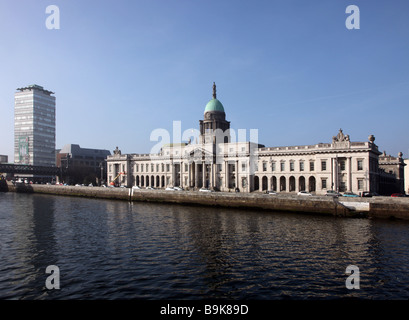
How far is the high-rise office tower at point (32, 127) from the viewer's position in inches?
7067

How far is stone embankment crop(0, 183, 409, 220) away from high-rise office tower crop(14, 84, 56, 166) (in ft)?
400

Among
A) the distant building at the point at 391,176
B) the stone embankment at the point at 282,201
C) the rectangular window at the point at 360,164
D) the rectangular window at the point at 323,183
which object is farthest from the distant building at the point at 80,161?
the distant building at the point at 391,176

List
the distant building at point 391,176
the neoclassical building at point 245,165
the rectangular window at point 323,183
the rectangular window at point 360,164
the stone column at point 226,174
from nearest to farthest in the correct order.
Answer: the rectangular window at point 360,164, the neoclassical building at point 245,165, the rectangular window at point 323,183, the distant building at point 391,176, the stone column at point 226,174

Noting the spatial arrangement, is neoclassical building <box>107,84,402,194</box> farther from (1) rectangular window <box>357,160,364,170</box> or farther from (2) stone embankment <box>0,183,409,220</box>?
(2) stone embankment <box>0,183,409,220</box>

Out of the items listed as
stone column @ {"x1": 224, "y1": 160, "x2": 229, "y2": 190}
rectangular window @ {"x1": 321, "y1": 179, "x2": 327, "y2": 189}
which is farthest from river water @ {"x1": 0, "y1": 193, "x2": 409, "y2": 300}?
stone column @ {"x1": 224, "y1": 160, "x2": 229, "y2": 190}

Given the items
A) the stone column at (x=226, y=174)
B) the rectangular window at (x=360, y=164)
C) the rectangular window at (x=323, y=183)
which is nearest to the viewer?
the rectangular window at (x=360, y=164)

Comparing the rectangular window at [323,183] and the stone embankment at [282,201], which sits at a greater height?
the rectangular window at [323,183]

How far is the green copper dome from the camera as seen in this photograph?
100 metres

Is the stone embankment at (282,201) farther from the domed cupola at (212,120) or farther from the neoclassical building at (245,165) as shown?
the domed cupola at (212,120)

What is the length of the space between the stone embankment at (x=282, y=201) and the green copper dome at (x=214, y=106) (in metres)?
40.4

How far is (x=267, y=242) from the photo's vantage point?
27531 millimetres

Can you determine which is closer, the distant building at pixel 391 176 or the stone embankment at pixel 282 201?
the stone embankment at pixel 282 201
